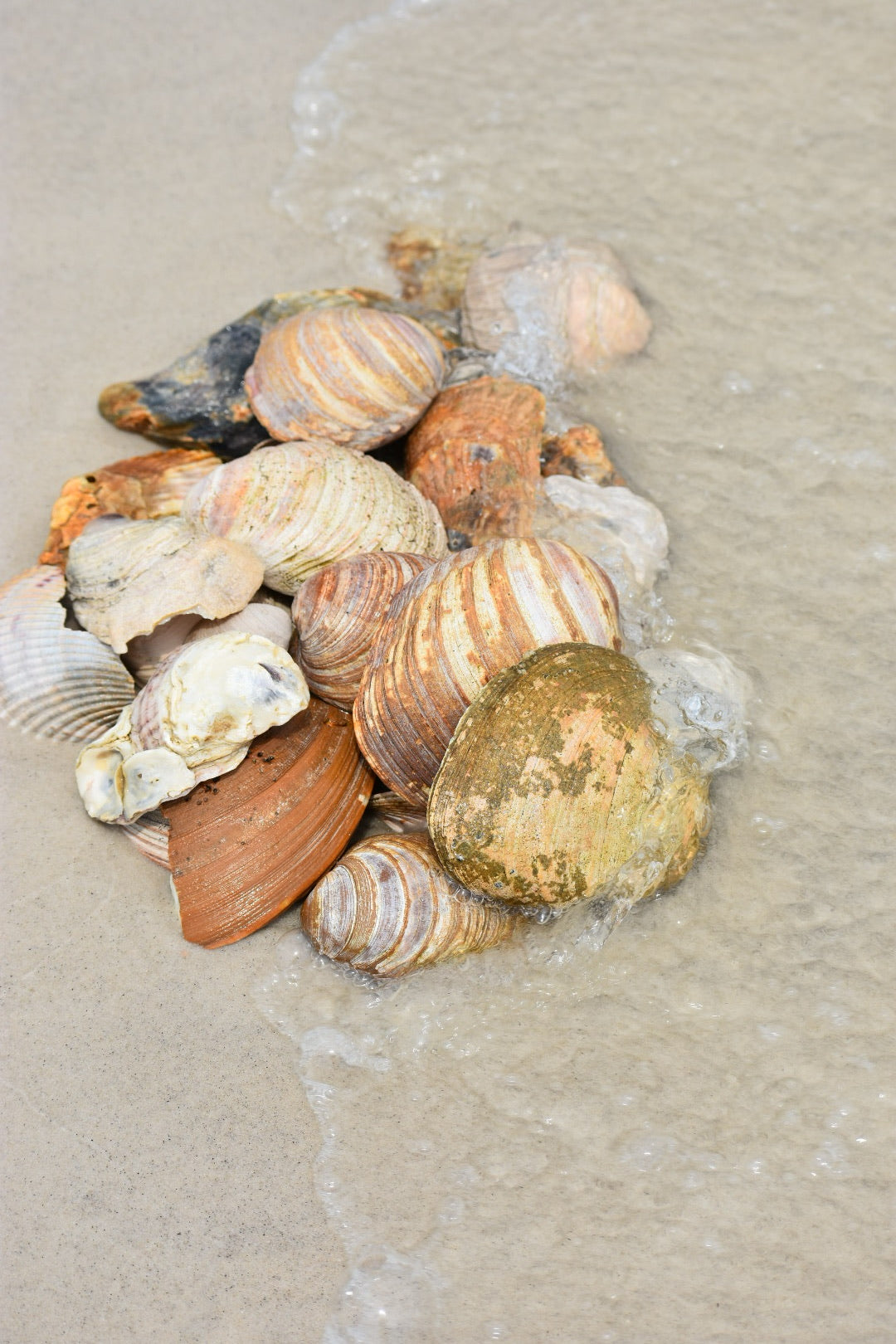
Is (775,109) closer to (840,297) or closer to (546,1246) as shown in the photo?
(840,297)

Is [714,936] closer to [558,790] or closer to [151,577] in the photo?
[558,790]

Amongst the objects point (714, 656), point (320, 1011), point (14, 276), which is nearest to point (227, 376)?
point (14, 276)

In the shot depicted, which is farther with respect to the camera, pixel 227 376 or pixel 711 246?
pixel 711 246

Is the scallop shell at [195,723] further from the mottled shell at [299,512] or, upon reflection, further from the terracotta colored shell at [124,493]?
the terracotta colored shell at [124,493]

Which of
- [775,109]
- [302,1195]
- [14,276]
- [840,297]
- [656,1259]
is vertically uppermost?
[14,276]

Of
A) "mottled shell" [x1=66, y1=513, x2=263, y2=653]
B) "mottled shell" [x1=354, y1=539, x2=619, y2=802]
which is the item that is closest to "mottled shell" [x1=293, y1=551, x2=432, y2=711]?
"mottled shell" [x1=354, y1=539, x2=619, y2=802]

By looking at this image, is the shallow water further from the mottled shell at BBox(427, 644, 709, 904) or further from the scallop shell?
the scallop shell
